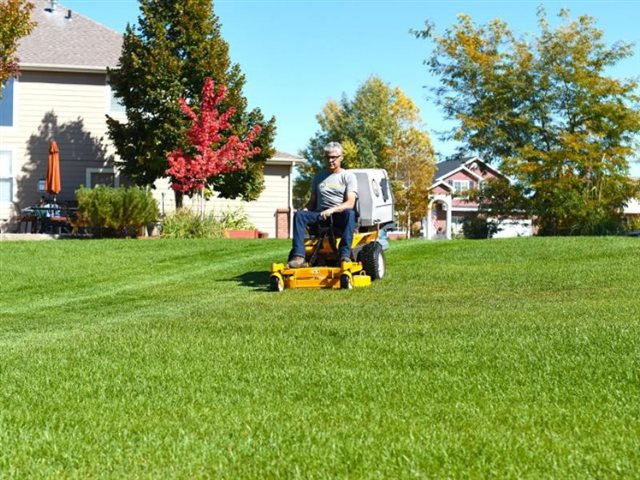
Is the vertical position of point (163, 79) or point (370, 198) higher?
point (163, 79)

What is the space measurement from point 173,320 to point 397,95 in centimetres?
4618

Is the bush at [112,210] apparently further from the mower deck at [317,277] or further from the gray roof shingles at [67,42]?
the mower deck at [317,277]

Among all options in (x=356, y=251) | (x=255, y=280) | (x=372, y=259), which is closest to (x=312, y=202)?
(x=356, y=251)

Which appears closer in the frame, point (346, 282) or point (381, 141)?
point (346, 282)

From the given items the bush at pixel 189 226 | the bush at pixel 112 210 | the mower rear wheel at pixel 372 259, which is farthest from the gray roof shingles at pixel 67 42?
the mower rear wheel at pixel 372 259

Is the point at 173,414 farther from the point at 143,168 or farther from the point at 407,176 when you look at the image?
the point at 407,176

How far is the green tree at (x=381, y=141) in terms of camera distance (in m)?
46.9

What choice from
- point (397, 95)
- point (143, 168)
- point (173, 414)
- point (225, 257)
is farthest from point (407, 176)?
point (173, 414)

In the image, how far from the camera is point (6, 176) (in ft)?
91.0

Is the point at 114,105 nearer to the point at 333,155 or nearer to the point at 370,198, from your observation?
the point at 370,198

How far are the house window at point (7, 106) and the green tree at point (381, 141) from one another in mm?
23093

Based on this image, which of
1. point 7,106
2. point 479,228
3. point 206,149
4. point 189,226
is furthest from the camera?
point 479,228

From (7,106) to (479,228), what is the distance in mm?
17687

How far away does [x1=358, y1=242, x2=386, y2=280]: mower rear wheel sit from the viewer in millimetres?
11961
